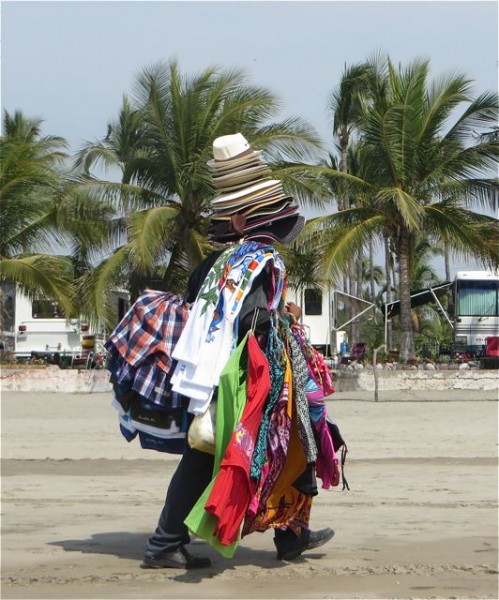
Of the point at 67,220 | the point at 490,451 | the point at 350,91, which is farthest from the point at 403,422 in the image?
the point at 350,91

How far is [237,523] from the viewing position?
4.33 meters

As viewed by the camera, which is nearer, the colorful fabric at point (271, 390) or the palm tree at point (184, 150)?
the colorful fabric at point (271, 390)

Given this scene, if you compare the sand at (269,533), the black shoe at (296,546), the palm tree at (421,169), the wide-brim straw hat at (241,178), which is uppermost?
the palm tree at (421,169)

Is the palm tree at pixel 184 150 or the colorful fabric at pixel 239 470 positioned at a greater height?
the palm tree at pixel 184 150

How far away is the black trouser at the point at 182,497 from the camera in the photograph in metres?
4.64

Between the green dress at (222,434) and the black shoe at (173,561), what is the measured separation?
0.40 metres

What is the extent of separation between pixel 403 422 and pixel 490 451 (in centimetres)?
346

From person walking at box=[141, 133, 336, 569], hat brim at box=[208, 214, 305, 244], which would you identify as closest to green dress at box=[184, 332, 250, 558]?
person walking at box=[141, 133, 336, 569]

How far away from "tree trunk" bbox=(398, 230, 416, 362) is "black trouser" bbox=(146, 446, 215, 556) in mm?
18613

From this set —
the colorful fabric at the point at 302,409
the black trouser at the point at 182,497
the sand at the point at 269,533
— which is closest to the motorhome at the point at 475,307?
the sand at the point at 269,533

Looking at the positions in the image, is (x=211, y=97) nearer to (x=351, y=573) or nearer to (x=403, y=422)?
(x=403, y=422)

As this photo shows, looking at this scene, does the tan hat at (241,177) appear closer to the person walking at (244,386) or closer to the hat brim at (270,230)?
the person walking at (244,386)

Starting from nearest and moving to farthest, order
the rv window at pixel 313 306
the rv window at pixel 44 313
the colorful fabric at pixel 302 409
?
the colorful fabric at pixel 302 409, the rv window at pixel 313 306, the rv window at pixel 44 313

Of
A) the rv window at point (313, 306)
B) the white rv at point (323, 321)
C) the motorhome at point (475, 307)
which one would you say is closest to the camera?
the motorhome at point (475, 307)
